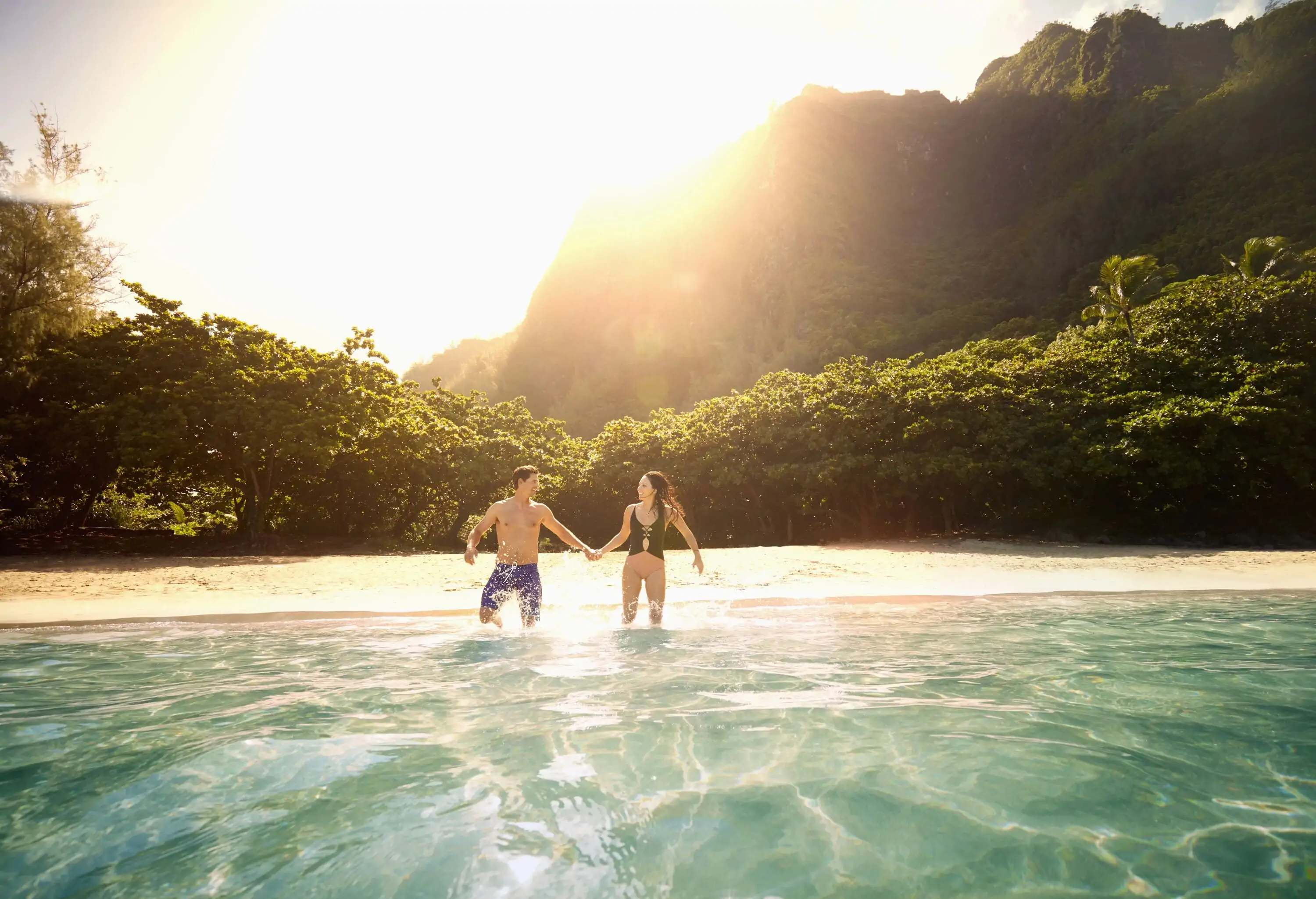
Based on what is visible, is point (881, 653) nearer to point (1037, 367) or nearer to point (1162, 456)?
point (1162, 456)

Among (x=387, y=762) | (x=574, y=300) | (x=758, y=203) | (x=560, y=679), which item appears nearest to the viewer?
(x=387, y=762)

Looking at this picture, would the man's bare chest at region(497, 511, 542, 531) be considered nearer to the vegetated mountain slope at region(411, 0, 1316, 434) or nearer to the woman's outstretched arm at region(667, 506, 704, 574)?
the woman's outstretched arm at region(667, 506, 704, 574)

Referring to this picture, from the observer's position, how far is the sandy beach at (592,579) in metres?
10.2

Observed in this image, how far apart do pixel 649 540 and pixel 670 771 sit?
3.97 meters

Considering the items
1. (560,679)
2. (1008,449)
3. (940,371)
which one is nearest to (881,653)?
(560,679)

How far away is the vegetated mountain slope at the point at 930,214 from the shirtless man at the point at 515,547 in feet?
153

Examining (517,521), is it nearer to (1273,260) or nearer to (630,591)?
(630,591)

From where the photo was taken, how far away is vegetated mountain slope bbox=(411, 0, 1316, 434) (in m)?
57.5

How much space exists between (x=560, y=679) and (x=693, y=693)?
1.29m

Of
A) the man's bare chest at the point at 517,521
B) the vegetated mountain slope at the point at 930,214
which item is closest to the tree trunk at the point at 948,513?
the man's bare chest at the point at 517,521

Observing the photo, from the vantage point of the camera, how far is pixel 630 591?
823cm

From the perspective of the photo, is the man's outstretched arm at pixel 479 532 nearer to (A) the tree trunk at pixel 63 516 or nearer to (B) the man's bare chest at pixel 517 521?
(B) the man's bare chest at pixel 517 521

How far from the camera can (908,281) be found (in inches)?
2788

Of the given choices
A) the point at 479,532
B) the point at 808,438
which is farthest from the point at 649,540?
the point at 808,438
